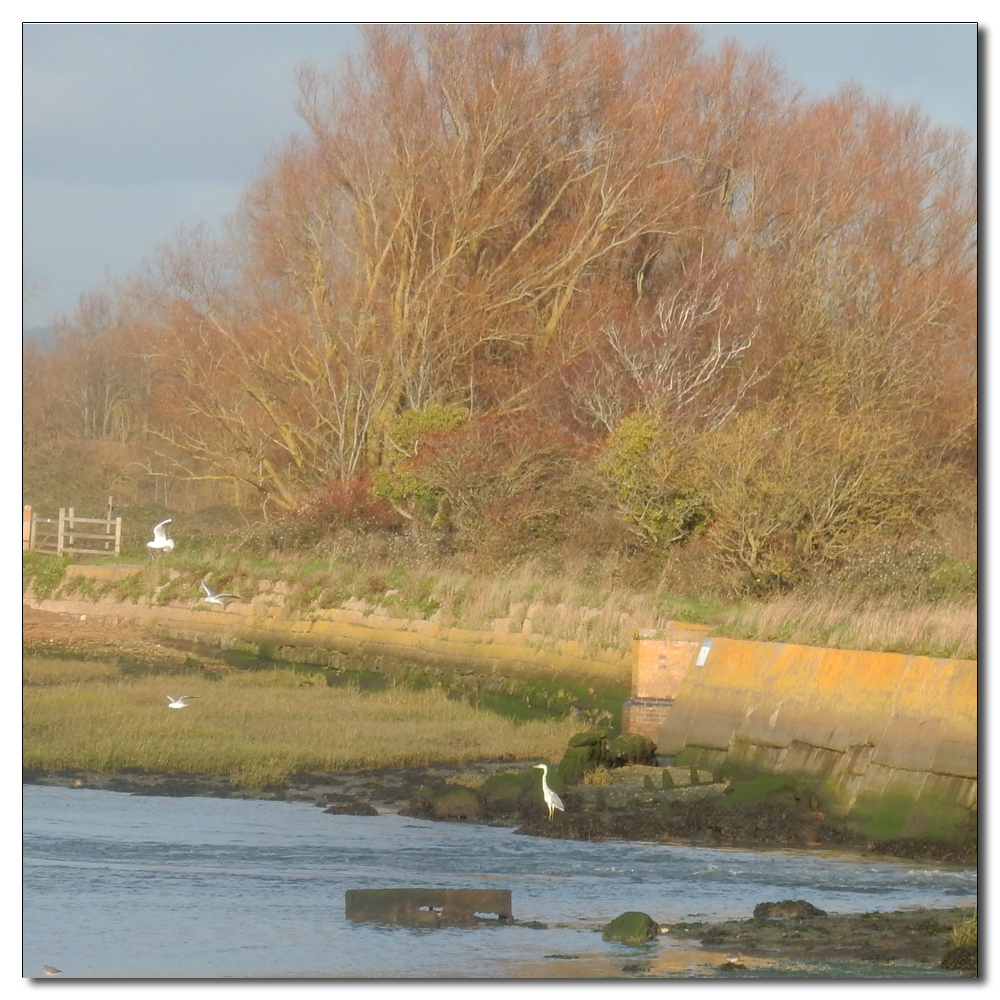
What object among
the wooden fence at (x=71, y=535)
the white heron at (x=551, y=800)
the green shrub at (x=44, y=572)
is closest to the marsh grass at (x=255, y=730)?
the white heron at (x=551, y=800)

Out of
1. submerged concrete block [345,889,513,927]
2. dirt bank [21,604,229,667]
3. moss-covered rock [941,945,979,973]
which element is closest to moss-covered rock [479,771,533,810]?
submerged concrete block [345,889,513,927]

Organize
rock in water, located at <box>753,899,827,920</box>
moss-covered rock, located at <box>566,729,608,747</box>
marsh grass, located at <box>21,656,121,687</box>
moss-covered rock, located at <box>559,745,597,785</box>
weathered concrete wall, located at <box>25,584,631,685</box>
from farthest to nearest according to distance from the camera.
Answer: weathered concrete wall, located at <box>25,584,631,685</box> → marsh grass, located at <box>21,656,121,687</box> → moss-covered rock, located at <box>566,729,608,747</box> → moss-covered rock, located at <box>559,745,597,785</box> → rock in water, located at <box>753,899,827,920</box>

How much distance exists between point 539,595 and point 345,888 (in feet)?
31.8

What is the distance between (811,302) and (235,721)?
11379 millimetres

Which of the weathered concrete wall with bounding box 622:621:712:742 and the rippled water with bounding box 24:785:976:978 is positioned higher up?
the weathered concrete wall with bounding box 622:621:712:742

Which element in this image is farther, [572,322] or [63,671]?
[572,322]

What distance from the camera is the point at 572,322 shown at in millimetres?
25875

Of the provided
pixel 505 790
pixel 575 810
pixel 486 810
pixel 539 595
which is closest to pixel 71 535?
pixel 539 595

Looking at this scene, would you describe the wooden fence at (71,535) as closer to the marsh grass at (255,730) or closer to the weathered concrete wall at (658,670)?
the marsh grass at (255,730)

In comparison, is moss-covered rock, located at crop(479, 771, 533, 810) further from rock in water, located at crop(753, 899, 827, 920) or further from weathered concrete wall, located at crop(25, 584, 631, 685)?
weathered concrete wall, located at crop(25, 584, 631, 685)

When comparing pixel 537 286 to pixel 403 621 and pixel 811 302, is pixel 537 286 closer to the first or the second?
pixel 811 302

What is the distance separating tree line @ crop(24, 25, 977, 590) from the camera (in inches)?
719

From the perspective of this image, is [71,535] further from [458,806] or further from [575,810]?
[575,810]

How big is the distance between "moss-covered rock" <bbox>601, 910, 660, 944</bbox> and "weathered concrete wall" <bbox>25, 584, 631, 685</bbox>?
25.5ft
